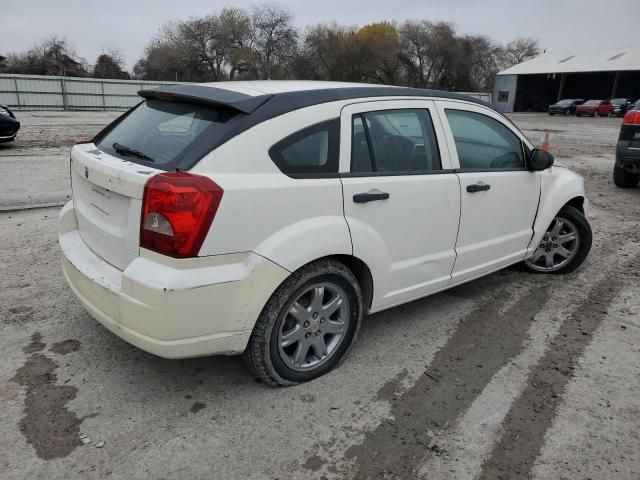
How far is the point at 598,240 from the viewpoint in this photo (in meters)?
6.29

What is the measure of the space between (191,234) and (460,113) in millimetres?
2289

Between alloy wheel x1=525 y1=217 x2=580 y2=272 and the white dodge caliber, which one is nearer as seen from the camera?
the white dodge caliber

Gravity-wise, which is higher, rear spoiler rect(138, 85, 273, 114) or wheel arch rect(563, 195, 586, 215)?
rear spoiler rect(138, 85, 273, 114)

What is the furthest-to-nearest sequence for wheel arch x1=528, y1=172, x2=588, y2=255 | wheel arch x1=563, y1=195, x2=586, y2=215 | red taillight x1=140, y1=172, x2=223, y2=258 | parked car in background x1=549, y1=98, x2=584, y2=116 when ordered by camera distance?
1. parked car in background x1=549, y1=98, x2=584, y2=116
2. wheel arch x1=563, y1=195, x2=586, y2=215
3. wheel arch x1=528, y1=172, x2=588, y2=255
4. red taillight x1=140, y1=172, x2=223, y2=258

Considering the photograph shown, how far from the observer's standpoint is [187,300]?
249 centimetres

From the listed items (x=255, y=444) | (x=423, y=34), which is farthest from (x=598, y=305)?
(x=423, y=34)

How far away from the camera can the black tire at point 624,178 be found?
31.8 feet

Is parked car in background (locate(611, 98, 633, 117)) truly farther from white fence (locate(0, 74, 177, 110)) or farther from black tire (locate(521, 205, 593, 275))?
black tire (locate(521, 205, 593, 275))

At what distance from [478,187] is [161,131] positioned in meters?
2.19

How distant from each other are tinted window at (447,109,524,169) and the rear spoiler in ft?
5.06

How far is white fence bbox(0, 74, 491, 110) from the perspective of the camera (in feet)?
97.5

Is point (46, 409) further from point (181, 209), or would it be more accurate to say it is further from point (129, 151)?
point (129, 151)

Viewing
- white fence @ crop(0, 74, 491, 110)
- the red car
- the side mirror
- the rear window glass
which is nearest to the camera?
the rear window glass

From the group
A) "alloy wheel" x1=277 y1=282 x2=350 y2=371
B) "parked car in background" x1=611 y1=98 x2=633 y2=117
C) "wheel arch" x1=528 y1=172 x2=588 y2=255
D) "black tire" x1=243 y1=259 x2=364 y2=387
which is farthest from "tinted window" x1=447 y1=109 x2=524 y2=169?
"parked car in background" x1=611 y1=98 x2=633 y2=117
